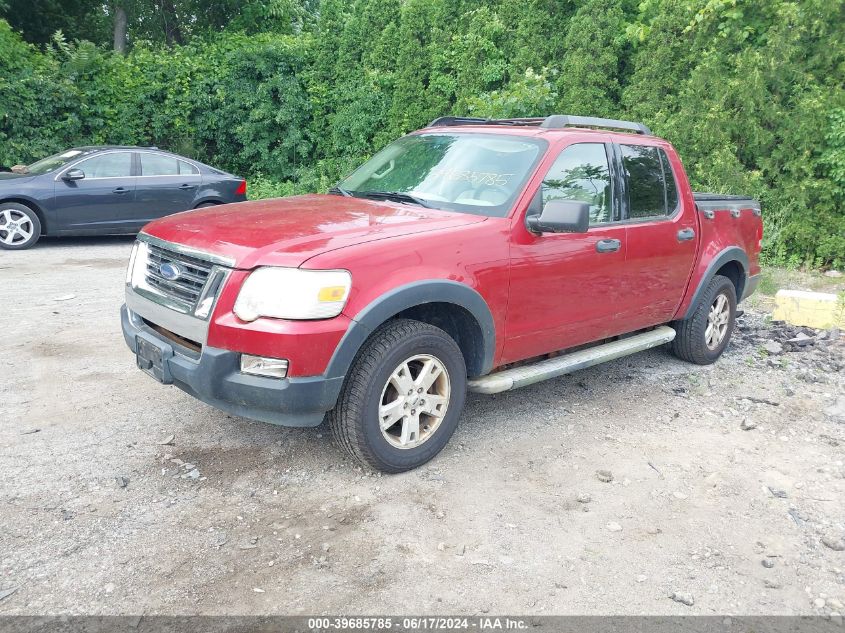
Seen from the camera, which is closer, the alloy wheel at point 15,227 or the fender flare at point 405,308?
the fender flare at point 405,308

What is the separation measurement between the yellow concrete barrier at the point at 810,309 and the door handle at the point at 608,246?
3.56 meters

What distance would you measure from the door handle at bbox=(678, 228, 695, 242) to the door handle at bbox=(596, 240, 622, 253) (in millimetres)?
831

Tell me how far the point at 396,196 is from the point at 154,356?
5.98 ft

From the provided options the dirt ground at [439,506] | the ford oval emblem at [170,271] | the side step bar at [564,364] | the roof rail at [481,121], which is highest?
the roof rail at [481,121]

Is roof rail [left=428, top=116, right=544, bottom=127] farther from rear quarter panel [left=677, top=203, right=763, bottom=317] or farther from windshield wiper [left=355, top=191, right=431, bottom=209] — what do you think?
rear quarter panel [left=677, top=203, right=763, bottom=317]

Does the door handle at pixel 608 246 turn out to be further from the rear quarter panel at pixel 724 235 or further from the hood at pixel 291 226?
the rear quarter panel at pixel 724 235

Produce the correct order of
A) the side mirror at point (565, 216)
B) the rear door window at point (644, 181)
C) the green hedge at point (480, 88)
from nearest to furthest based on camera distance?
the side mirror at point (565, 216) → the rear door window at point (644, 181) → the green hedge at point (480, 88)

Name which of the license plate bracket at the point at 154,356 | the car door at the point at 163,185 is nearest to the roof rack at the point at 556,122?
the license plate bracket at the point at 154,356

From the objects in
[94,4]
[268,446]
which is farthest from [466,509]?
[94,4]

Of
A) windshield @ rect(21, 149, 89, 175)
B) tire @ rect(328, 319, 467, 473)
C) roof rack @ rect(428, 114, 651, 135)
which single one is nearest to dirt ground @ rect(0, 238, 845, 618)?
tire @ rect(328, 319, 467, 473)

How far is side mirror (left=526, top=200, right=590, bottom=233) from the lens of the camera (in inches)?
160

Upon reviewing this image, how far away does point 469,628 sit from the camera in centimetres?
282

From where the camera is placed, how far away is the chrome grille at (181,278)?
3.71 m

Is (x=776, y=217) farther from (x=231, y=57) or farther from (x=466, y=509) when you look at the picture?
(x=231, y=57)
